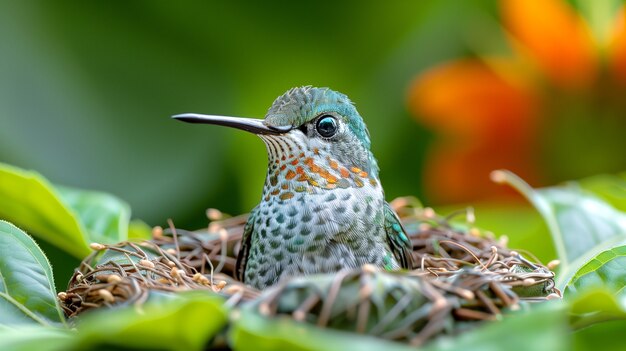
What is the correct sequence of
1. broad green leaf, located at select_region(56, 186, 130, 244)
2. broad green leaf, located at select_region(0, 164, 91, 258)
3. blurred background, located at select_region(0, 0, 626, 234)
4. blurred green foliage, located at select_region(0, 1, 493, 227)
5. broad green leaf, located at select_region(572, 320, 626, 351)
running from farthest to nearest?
blurred green foliage, located at select_region(0, 1, 493, 227), blurred background, located at select_region(0, 0, 626, 234), broad green leaf, located at select_region(56, 186, 130, 244), broad green leaf, located at select_region(0, 164, 91, 258), broad green leaf, located at select_region(572, 320, 626, 351)

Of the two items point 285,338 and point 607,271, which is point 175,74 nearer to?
point 607,271

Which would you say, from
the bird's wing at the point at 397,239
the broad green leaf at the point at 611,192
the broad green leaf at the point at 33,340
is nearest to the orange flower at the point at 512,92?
the broad green leaf at the point at 611,192

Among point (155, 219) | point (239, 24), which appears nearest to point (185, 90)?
point (239, 24)

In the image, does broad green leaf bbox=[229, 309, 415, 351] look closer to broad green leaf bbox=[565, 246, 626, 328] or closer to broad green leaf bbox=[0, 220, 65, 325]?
broad green leaf bbox=[0, 220, 65, 325]

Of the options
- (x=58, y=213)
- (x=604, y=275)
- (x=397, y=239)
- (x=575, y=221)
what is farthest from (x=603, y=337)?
(x=58, y=213)

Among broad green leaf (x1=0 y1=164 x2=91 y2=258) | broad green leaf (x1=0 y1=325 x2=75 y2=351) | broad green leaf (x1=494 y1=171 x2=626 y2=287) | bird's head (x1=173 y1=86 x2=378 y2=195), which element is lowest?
broad green leaf (x1=0 y1=325 x2=75 y2=351)

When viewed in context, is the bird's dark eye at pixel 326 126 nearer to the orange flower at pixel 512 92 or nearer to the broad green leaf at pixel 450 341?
the broad green leaf at pixel 450 341

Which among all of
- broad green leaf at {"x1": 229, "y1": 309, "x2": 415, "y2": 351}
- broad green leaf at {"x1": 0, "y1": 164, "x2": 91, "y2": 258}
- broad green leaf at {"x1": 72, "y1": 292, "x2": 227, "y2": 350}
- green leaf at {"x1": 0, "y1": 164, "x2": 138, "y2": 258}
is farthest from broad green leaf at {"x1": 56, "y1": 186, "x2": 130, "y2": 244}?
broad green leaf at {"x1": 229, "y1": 309, "x2": 415, "y2": 351}
